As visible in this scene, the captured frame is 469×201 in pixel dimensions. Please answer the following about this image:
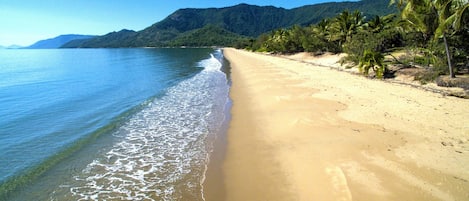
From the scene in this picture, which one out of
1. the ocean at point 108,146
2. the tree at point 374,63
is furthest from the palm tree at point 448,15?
the ocean at point 108,146

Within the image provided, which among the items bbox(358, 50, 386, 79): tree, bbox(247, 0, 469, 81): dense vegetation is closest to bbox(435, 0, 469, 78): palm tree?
bbox(247, 0, 469, 81): dense vegetation

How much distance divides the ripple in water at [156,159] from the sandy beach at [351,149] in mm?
990

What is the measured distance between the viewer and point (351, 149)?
8.09 metres

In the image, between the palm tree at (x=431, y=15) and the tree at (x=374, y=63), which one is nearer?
the palm tree at (x=431, y=15)

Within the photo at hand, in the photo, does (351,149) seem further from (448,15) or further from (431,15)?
(431,15)

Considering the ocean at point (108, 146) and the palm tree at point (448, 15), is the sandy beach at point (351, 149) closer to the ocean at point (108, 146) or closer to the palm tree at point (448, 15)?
the ocean at point (108, 146)

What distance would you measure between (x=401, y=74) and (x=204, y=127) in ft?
50.2

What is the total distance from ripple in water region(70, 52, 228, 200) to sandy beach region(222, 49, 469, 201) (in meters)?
0.99

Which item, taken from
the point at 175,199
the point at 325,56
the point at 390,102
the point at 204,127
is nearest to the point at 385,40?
the point at 325,56

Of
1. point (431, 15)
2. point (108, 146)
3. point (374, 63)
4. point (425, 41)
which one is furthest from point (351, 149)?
point (425, 41)

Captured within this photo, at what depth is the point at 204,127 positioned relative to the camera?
12227 mm

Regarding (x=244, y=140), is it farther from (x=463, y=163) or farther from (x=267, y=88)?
(x=267, y=88)

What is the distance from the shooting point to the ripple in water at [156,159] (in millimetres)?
7020

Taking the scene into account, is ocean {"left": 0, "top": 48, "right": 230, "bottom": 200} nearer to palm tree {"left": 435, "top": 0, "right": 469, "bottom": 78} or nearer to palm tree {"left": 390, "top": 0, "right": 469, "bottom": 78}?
palm tree {"left": 435, "top": 0, "right": 469, "bottom": 78}
